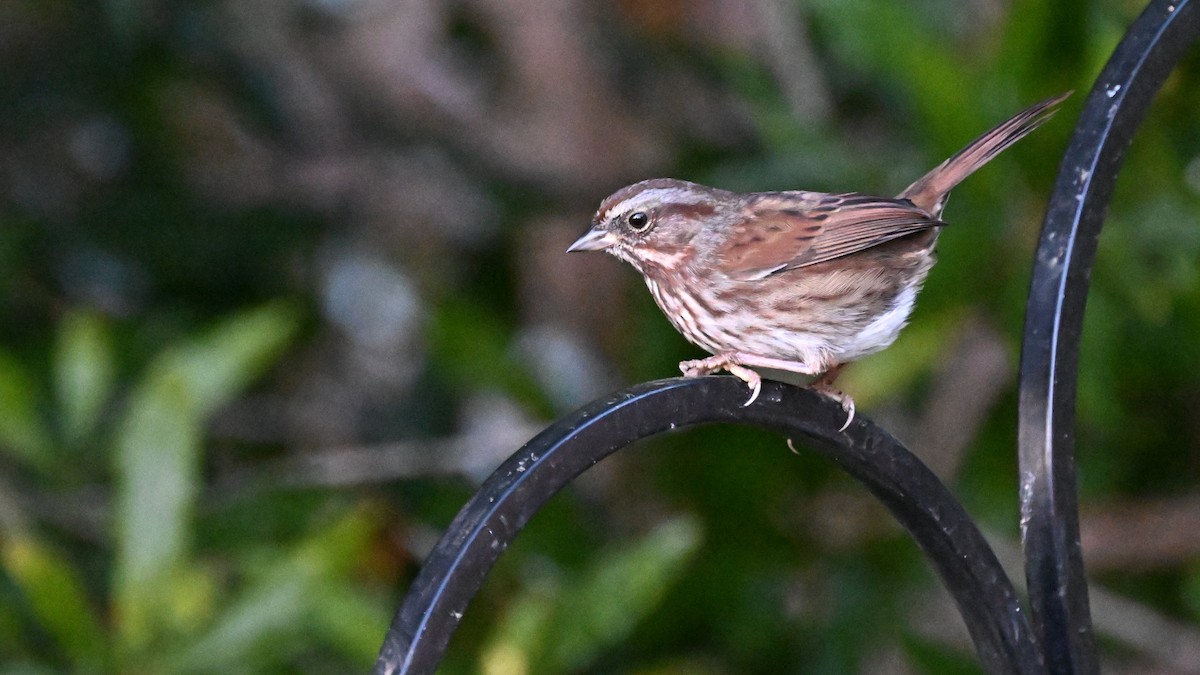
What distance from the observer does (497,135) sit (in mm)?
5188

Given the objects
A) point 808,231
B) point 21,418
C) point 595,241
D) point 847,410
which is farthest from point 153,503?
point 847,410

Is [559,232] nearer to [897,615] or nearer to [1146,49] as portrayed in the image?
[897,615]

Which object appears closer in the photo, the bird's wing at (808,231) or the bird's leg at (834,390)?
the bird's leg at (834,390)

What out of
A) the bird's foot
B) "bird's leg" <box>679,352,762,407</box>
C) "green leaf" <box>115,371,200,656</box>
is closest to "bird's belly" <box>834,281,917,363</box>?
the bird's foot

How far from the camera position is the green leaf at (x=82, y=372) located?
373 cm

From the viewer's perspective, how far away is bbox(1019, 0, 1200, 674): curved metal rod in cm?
194

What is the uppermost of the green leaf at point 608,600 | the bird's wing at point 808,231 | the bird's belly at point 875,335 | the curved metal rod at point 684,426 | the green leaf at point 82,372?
the green leaf at point 82,372

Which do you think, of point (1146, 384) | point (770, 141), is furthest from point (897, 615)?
point (770, 141)

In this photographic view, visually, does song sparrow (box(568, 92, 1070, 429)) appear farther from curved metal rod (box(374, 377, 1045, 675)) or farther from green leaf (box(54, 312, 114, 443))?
green leaf (box(54, 312, 114, 443))

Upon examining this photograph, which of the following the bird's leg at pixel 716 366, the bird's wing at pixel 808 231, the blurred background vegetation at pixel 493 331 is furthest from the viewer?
the blurred background vegetation at pixel 493 331

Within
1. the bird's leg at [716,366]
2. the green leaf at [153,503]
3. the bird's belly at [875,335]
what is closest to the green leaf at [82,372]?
the green leaf at [153,503]

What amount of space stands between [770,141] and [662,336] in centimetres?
64

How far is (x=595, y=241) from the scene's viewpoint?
2.87m

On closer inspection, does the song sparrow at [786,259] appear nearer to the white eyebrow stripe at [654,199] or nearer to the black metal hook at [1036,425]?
the white eyebrow stripe at [654,199]
